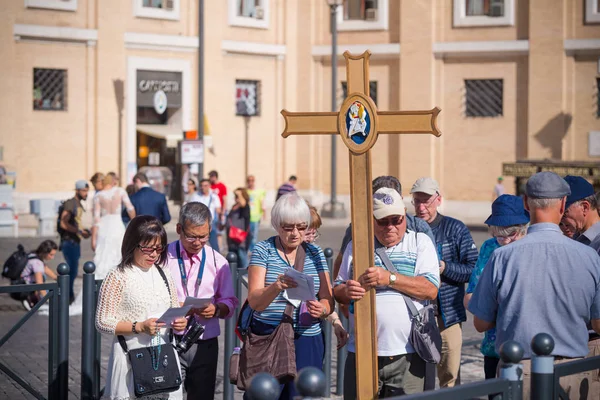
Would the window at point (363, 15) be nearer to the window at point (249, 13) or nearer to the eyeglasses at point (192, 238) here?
the window at point (249, 13)

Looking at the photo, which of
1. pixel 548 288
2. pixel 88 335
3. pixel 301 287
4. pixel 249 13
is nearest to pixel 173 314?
pixel 301 287

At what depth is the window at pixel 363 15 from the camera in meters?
32.2

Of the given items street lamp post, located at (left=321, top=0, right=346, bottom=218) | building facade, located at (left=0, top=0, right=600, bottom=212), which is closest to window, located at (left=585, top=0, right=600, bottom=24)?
building facade, located at (left=0, top=0, right=600, bottom=212)

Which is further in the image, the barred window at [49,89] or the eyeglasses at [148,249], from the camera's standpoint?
the barred window at [49,89]

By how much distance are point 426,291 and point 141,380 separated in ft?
5.63

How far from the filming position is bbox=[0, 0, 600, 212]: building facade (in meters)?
28.5

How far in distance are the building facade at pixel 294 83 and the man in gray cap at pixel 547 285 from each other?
78.9ft

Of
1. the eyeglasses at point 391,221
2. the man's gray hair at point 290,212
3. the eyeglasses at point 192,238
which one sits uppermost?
the man's gray hair at point 290,212

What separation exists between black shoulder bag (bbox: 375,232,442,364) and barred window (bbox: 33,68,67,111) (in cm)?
2361

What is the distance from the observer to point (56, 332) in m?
7.70

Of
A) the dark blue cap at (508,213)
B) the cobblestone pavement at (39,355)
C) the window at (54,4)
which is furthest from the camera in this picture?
the window at (54,4)

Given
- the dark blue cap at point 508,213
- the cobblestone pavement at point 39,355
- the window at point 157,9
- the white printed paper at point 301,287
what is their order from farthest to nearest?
the window at point 157,9 → the cobblestone pavement at point 39,355 → the dark blue cap at point 508,213 → the white printed paper at point 301,287

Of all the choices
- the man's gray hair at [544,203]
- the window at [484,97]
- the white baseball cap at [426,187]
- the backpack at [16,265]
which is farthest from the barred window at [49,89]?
the man's gray hair at [544,203]

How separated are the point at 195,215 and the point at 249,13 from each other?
26.0 metres
